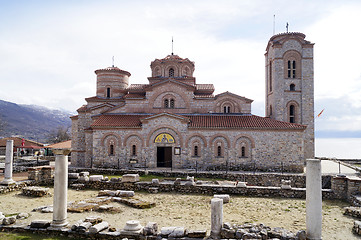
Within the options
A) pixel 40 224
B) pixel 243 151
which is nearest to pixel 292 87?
pixel 243 151

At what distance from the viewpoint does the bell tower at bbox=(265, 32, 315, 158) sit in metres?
23.0

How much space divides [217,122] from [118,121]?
27.2 ft

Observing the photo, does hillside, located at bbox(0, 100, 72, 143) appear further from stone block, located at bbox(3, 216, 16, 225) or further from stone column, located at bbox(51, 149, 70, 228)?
stone column, located at bbox(51, 149, 70, 228)

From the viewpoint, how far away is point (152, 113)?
2277 centimetres

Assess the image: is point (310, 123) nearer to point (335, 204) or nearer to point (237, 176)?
point (237, 176)

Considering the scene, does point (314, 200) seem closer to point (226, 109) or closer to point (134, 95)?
point (226, 109)

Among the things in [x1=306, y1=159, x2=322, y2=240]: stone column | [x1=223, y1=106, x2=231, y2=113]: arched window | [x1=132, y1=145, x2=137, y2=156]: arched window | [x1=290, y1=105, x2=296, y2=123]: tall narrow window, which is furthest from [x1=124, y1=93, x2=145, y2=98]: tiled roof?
[x1=306, y1=159, x2=322, y2=240]: stone column

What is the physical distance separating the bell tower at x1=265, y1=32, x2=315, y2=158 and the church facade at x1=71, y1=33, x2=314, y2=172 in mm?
83

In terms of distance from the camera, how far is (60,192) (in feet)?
26.2

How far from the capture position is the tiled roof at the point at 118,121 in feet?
68.7

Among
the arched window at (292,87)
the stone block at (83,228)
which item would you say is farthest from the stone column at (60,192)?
the arched window at (292,87)

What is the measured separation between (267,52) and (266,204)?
60.2 feet

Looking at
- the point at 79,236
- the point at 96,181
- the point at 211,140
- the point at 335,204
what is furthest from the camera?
the point at 211,140

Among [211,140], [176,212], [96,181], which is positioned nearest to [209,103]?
[211,140]
